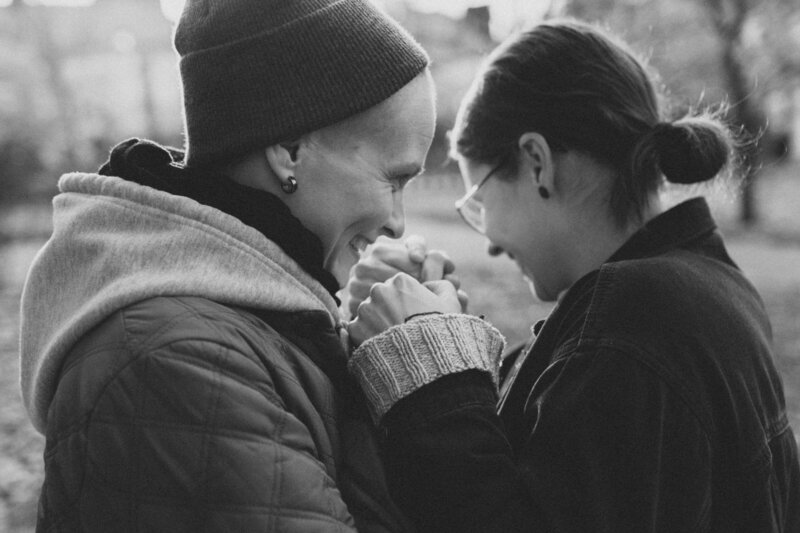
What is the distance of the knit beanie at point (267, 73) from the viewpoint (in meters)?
1.61

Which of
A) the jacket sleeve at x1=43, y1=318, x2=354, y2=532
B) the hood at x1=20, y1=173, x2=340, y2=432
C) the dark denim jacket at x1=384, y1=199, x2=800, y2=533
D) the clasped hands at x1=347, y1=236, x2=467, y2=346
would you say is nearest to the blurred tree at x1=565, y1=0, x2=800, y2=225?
the clasped hands at x1=347, y1=236, x2=467, y2=346

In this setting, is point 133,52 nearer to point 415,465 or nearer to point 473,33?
point 473,33

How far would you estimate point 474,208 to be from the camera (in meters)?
2.66

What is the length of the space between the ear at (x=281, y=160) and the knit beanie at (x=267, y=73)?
0.02m

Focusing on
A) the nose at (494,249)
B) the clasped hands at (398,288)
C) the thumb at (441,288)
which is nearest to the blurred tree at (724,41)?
the nose at (494,249)

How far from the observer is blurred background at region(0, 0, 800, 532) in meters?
6.61

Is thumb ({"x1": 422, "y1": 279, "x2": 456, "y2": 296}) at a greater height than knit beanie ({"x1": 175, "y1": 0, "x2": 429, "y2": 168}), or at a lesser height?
lesser

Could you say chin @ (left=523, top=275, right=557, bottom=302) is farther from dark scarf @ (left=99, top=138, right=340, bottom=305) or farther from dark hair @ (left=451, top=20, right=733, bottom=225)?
dark scarf @ (left=99, top=138, right=340, bottom=305)

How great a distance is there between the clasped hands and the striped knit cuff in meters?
0.07

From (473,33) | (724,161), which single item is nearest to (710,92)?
(473,33)

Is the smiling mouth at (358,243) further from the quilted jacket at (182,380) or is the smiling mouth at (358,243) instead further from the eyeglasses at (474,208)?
the eyeglasses at (474,208)

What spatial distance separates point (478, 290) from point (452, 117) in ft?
8.06

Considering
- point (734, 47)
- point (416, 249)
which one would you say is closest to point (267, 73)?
point (416, 249)

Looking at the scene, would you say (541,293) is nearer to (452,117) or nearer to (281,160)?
(281,160)
